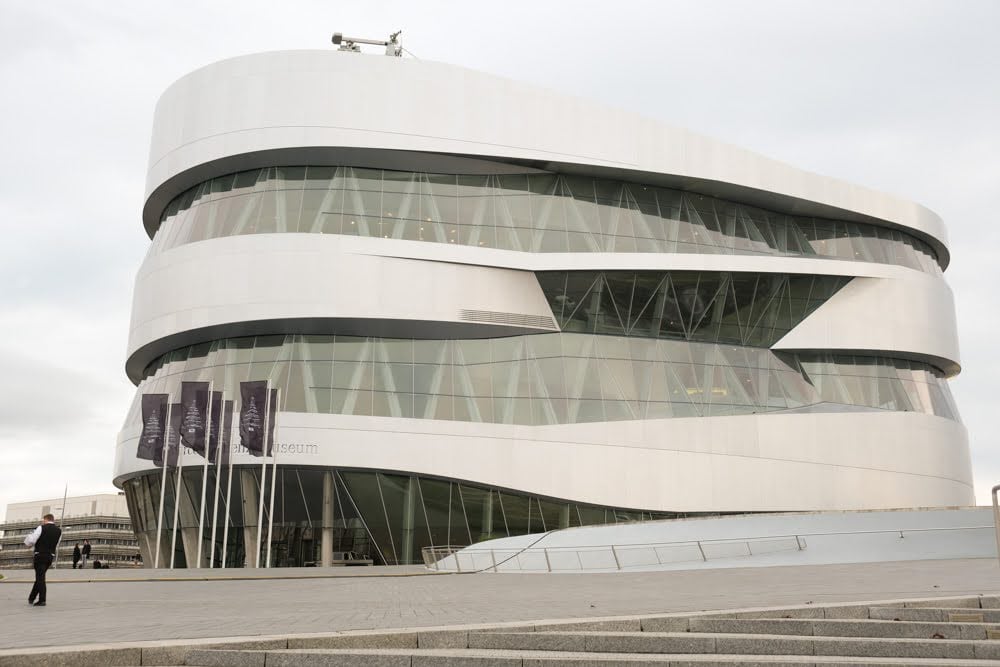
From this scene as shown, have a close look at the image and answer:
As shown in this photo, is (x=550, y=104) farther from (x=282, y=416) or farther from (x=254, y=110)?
(x=282, y=416)

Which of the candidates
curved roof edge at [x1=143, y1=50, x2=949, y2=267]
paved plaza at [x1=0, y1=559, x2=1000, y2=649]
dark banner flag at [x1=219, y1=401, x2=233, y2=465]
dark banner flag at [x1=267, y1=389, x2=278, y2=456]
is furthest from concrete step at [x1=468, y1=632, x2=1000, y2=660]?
curved roof edge at [x1=143, y1=50, x2=949, y2=267]

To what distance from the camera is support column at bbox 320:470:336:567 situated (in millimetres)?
33156

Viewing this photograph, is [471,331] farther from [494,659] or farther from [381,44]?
[494,659]

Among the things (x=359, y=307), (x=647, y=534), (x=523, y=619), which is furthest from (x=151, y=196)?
(x=523, y=619)

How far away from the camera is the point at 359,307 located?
1342 inches

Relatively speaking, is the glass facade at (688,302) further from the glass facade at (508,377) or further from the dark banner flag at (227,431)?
the dark banner flag at (227,431)

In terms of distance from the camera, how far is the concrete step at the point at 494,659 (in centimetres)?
746

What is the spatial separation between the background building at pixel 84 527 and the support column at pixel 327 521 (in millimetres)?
91498

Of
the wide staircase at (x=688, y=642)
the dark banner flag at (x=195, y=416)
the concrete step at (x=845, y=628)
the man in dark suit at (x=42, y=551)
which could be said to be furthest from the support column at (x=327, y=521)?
the concrete step at (x=845, y=628)

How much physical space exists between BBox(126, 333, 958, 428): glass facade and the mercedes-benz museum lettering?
0.10m

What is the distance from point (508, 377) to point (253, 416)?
376 inches

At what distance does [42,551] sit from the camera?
49.4 ft

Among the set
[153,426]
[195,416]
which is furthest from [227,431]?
[153,426]

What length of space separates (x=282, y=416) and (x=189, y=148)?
1187 centimetres
